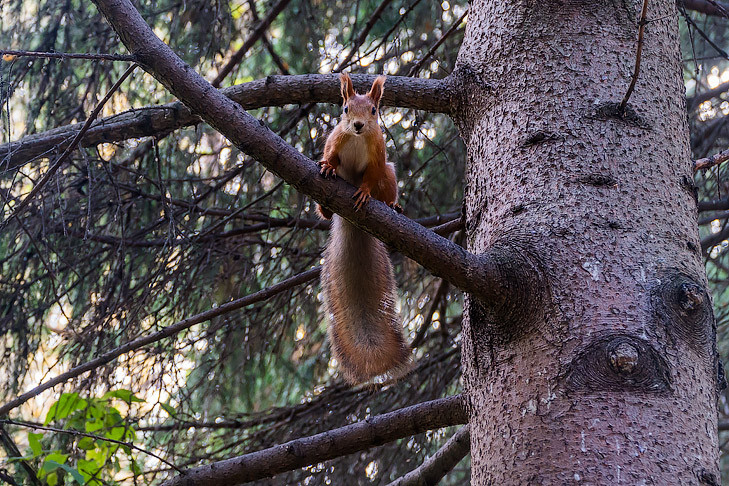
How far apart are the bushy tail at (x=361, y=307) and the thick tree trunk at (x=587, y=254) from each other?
11.5 inches

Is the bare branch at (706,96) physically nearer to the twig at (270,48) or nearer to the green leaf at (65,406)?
the twig at (270,48)

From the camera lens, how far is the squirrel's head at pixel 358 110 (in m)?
1.71

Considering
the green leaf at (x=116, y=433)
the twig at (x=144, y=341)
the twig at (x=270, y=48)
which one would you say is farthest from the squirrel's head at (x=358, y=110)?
the green leaf at (x=116, y=433)

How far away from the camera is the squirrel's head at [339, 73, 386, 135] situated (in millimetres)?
1711

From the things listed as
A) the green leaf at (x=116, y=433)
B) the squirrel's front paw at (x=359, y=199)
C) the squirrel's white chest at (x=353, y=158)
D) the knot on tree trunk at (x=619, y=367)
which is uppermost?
the squirrel's white chest at (x=353, y=158)

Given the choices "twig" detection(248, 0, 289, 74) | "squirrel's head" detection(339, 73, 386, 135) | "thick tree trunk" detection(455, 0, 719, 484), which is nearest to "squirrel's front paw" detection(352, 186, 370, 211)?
"thick tree trunk" detection(455, 0, 719, 484)

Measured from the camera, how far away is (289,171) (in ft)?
3.97

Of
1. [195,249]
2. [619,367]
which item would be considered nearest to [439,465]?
[619,367]

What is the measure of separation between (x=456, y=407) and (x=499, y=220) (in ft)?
1.32

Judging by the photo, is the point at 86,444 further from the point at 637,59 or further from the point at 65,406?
the point at 637,59

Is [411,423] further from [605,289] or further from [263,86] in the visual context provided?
[263,86]

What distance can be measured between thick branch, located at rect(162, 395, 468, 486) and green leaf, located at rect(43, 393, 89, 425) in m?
0.35

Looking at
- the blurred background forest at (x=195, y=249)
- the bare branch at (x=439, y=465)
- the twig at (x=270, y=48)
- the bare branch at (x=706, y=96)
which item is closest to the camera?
the bare branch at (x=439, y=465)

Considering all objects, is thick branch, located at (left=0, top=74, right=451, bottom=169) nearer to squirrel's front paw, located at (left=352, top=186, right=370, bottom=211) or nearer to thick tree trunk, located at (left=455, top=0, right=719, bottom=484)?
thick tree trunk, located at (left=455, top=0, right=719, bottom=484)
